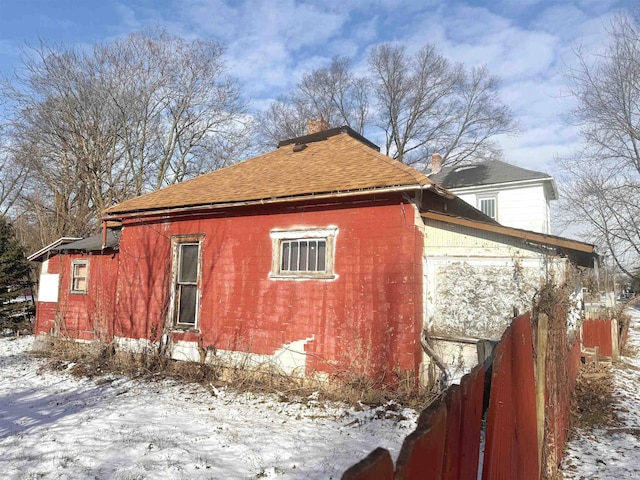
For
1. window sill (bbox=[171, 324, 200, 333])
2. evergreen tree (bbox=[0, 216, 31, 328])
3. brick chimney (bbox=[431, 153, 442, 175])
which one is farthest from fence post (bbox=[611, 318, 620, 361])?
evergreen tree (bbox=[0, 216, 31, 328])

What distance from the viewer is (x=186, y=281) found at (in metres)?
9.95

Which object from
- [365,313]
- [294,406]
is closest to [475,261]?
[365,313]

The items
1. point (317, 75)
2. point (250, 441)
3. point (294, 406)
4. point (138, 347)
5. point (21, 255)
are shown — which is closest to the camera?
point (250, 441)

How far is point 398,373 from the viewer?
7.15 metres

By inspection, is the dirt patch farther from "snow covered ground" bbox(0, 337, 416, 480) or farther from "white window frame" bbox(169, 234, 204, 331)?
"white window frame" bbox(169, 234, 204, 331)

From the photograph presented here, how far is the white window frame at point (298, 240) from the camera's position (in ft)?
26.4

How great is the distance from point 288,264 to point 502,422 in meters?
6.69

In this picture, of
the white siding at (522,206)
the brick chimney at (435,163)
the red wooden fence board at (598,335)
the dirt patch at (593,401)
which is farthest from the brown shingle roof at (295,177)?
the brick chimney at (435,163)

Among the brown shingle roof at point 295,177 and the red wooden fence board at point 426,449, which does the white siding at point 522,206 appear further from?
the red wooden fence board at point 426,449

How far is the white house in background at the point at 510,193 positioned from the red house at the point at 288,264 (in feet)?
31.9

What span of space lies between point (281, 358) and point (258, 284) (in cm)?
156

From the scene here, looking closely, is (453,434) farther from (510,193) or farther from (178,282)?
(510,193)

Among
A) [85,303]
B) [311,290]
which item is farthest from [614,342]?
[85,303]

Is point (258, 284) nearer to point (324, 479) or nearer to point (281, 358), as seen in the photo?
point (281, 358)
